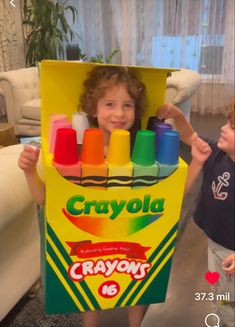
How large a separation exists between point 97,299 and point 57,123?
0.50 m

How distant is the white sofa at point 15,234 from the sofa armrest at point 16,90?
2171 mm

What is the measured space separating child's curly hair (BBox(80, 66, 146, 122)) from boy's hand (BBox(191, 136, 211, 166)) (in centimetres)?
22

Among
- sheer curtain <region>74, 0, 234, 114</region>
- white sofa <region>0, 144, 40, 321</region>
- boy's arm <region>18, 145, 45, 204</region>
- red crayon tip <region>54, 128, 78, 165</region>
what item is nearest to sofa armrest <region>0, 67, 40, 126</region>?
sheer curtain <region>74, 0, 234, 114</region>

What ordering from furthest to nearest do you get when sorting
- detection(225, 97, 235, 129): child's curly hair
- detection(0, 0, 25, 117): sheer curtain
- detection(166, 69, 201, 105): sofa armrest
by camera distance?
detection(0, 0, 25, 117): sheer curtain
detection(166, 69, 201, 105): sofa armrest
detection(225, 97, 235, 129): child's curly hair

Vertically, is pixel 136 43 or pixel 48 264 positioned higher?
pixel 136 43

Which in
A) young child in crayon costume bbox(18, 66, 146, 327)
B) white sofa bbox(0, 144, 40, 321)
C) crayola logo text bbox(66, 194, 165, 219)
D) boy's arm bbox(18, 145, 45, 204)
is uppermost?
young child in crayon costume bbox(18, 66, 146, 327)

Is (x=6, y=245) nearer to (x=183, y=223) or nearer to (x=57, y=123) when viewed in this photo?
(x=57, y=123)

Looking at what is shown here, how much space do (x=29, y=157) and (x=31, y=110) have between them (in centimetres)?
245

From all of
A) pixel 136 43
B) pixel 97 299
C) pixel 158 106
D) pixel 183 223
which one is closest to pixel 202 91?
pixel 136 43

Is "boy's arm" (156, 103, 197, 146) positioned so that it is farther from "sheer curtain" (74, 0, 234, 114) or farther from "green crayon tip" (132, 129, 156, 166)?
"sheer curtain" (74, 0, 234, 114)

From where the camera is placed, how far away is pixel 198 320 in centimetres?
131

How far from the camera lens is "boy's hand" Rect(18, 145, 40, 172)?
85cm

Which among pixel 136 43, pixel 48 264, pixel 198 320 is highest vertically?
pixel 136 43

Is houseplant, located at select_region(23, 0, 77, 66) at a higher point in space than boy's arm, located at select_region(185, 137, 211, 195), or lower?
higher
